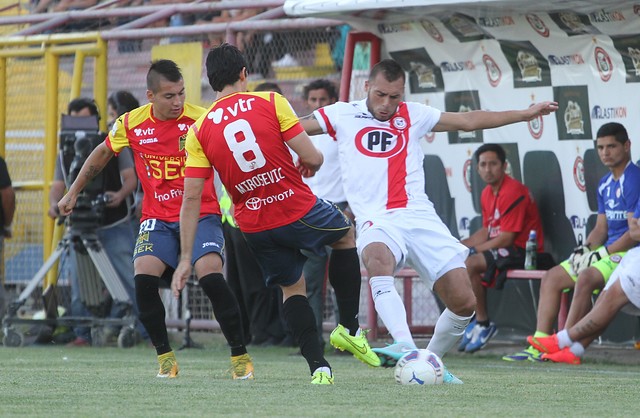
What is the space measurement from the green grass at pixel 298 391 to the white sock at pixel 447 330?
26cm

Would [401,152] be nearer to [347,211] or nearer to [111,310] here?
[347,211]

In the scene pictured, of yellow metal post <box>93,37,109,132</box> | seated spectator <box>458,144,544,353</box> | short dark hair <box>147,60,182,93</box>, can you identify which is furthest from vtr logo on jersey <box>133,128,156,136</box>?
yellow metal post <box>93,37,109,132</box>

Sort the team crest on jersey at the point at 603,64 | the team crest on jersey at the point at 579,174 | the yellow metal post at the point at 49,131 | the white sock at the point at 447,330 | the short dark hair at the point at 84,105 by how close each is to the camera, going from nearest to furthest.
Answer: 1. the white sock at the point at 447,330
2. the team crest on jersey at the point at 603,64
3. the team crest on jersey at the point at 579,174
4. the short dark hair at the point at 84,105
5. the yellow metal post at the point at 49,131

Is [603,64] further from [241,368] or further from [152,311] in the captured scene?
[152,311]

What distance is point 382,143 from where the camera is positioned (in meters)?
7.89

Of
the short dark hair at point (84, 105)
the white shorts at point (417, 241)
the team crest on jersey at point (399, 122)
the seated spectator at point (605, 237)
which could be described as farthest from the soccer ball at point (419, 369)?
the short dark hair at point (84, 105)

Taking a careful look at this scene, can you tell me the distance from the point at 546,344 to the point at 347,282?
116 inches

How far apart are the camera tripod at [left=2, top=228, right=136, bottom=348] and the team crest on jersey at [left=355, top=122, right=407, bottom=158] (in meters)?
4.47

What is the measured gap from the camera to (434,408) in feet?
19.3

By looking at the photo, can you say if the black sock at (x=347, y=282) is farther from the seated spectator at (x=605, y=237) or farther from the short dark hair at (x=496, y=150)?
the short dark hair at (x=496, y=150)

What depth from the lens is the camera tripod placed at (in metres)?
11.7

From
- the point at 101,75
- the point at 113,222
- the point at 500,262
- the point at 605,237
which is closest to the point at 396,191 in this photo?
the point at 605,237

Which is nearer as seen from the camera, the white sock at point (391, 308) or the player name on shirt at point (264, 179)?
the player name on shirt at point (264, 179)

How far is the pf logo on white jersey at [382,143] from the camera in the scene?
7.88 metres
